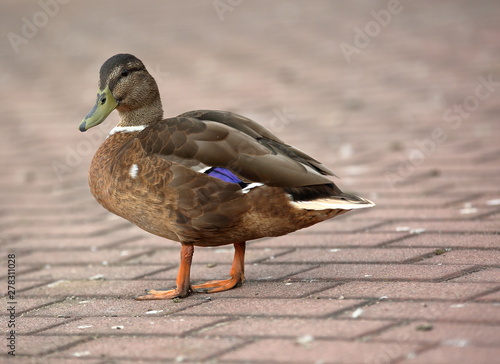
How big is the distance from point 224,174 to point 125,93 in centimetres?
71

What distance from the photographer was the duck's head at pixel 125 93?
366cm

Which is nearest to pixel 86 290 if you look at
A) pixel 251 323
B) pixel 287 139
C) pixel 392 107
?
pixel 251 323

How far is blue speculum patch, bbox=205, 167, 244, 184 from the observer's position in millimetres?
3258

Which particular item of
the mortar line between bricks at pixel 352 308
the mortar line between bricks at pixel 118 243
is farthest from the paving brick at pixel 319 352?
the mortar line between bricks at pixel 118 243

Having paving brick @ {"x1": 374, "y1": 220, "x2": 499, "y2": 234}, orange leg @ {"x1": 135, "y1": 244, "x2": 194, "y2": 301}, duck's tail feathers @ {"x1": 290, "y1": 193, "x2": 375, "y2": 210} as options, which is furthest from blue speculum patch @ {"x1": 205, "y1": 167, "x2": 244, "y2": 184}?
paving brick @ {"x1": 374, "y1": 220, "x2": 499, "y2": 234}

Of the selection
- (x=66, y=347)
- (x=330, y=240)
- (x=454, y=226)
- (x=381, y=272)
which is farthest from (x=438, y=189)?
(x=66, y=347)

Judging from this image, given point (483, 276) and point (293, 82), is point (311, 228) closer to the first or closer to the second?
point (483, 276)

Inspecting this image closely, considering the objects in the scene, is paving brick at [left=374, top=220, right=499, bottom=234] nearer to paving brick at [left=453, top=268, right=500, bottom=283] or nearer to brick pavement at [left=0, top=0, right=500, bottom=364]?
brick pavement at [left=0, top=0, right=500, bottom=364]

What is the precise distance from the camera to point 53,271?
13.3 feet

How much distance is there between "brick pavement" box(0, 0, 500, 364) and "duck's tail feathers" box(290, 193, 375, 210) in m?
0.32

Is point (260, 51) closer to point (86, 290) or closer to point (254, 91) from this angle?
point (254, 91)

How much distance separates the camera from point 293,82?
8164mm

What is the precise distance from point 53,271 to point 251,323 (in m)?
1.50

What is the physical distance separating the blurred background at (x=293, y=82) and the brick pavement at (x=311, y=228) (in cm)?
3
